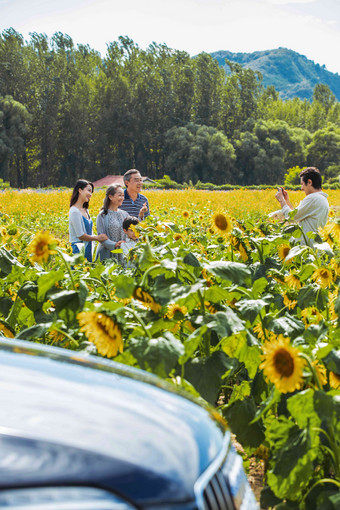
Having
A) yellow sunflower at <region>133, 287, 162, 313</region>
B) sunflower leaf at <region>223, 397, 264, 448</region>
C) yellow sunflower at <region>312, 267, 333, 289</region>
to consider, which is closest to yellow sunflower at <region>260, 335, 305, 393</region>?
yellow sunflower at <region>133, 287, 162, 313</region>

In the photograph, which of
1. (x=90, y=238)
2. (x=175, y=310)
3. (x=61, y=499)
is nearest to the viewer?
(x=61, y=499)

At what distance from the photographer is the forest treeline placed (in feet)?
201

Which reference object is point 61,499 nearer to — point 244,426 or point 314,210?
point 244,426

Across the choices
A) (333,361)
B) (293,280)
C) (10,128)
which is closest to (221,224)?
(293,280)

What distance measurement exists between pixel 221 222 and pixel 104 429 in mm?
1989

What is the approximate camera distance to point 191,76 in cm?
6869

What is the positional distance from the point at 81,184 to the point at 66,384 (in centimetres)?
439

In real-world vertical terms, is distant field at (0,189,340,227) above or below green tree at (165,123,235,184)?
above

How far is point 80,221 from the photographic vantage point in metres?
5.43

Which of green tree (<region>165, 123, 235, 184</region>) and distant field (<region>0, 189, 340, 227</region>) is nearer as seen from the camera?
distant field (<region>0, 189, 340, 227</region>)

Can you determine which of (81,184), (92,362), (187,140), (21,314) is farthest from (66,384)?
(187,140)

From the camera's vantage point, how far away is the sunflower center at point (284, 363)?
1.69 m

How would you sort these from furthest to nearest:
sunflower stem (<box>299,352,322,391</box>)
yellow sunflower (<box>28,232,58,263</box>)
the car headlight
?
yellow sunflower (<box>28,232,58,263</box>), sunflower stem (<box>299,352,322,391</box>), the car headlight

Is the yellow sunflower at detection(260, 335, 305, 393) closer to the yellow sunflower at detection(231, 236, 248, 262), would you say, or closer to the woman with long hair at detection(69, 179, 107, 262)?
the yellow sunflower at detection(231, 236, 248, 262)
